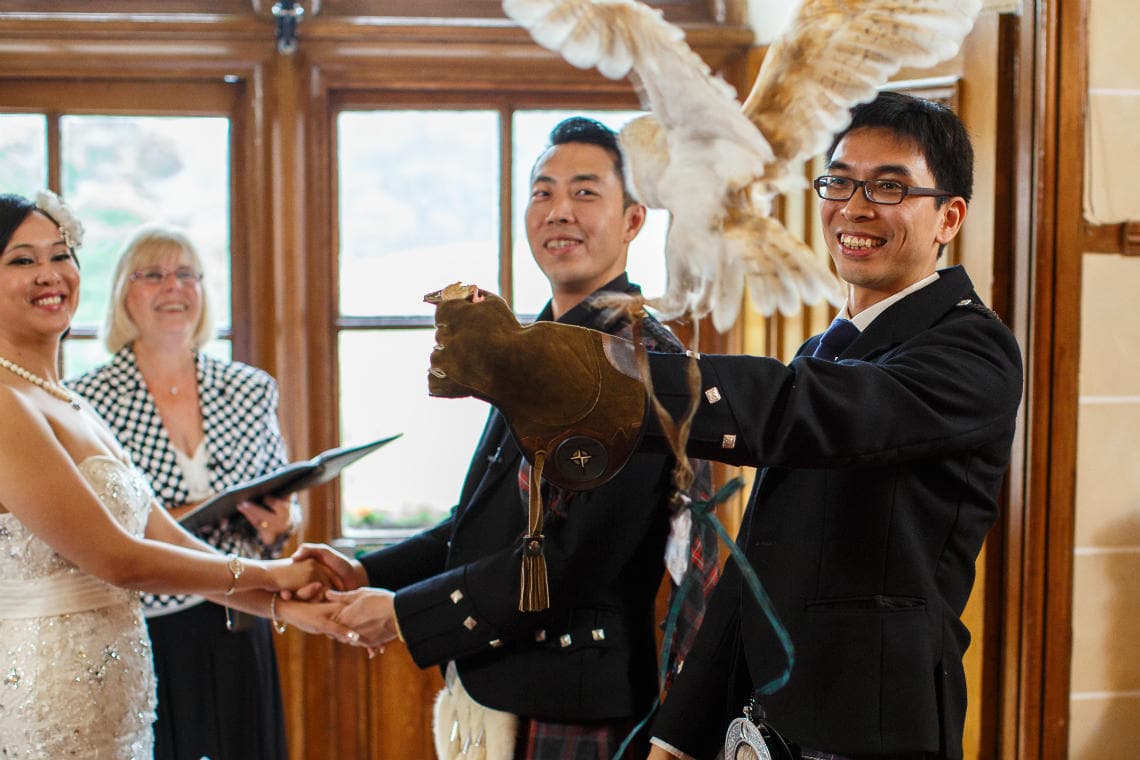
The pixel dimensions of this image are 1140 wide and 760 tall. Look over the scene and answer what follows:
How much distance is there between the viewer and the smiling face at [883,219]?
124 cm

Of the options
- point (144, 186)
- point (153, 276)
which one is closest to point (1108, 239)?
point (153, 276)

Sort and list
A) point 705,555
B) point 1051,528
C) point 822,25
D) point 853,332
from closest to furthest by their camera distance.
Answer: point 822,25 → point 853,332 → point 705,555 → point 1051,528

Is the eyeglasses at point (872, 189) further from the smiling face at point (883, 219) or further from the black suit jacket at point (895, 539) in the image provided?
the black suit jacket at point (895, 539)

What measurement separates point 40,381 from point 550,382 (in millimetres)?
1203

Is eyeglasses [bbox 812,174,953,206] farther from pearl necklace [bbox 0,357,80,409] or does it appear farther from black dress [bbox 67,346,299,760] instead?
black dress [bbox 67,346,299,760]

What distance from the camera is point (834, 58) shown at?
107 centimetres

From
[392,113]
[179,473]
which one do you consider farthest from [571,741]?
[392,113]

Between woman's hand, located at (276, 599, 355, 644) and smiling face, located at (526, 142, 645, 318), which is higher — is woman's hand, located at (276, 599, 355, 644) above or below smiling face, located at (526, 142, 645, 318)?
below

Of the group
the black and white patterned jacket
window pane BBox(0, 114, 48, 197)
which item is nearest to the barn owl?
the black and white patterned jacket

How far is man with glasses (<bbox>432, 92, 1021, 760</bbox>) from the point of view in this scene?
1191 millimetres

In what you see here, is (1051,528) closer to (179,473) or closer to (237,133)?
(179,473)

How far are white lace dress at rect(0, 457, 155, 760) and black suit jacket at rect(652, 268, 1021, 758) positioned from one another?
108 cm

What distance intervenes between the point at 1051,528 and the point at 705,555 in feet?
3.40

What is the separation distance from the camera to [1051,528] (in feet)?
7.39
